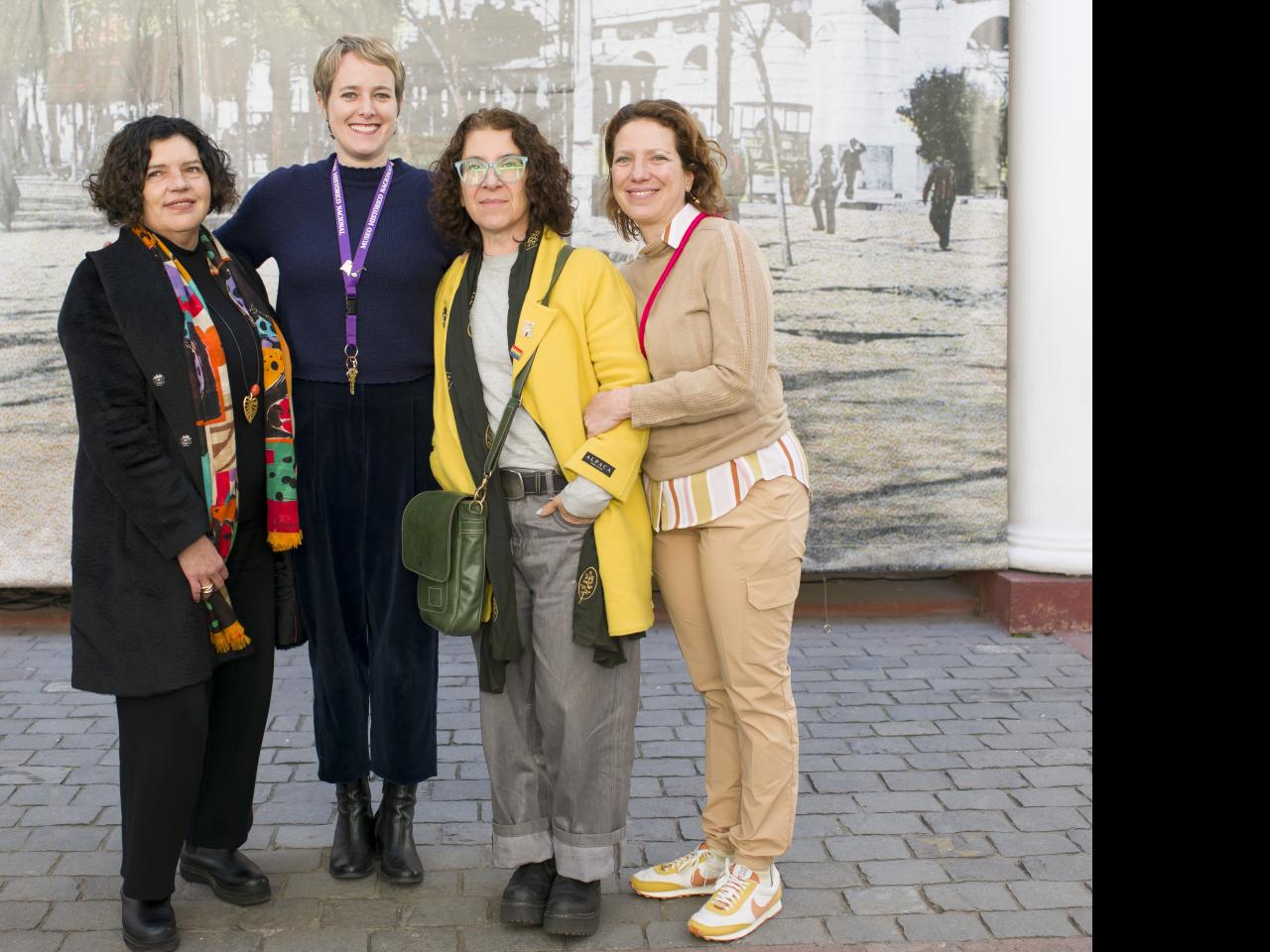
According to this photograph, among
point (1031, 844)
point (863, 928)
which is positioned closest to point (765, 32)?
point (1031, 844)

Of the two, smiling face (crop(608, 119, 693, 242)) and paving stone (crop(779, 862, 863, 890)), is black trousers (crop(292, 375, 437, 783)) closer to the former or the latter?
smiling face (crop(608, 119, 693, 242))

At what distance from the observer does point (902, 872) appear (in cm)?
384

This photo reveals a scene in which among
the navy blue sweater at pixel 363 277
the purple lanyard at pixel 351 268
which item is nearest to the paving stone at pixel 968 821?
the navy blue sweater at pixel 363 277

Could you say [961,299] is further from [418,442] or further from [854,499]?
[418,442]

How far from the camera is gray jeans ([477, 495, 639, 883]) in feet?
11.1

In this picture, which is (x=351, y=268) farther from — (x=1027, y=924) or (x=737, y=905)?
(x=1027, y=924)

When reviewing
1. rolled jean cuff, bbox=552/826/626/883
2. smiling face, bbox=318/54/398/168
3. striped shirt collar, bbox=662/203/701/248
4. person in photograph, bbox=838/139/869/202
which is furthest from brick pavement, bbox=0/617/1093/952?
person in photograph, bbox=838/139/869/202

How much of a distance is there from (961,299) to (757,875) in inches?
144

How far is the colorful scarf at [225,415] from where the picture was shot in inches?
133

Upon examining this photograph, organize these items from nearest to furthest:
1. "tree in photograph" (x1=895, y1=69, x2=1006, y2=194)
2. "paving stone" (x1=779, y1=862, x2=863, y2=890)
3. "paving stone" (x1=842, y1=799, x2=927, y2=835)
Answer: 1. "paving stone" (x1=779, y1=862, x2=863, y2=890)
2. "paving stone" (x1=842, y1=799, x2=927, y2=835)
3. "tree in photograph" (x1=895, y1=69, x2=1006, y2=194)

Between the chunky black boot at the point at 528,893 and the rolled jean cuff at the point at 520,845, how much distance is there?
0.14ft

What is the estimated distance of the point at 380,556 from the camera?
3.69 metres

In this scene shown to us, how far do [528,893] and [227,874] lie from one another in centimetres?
86
